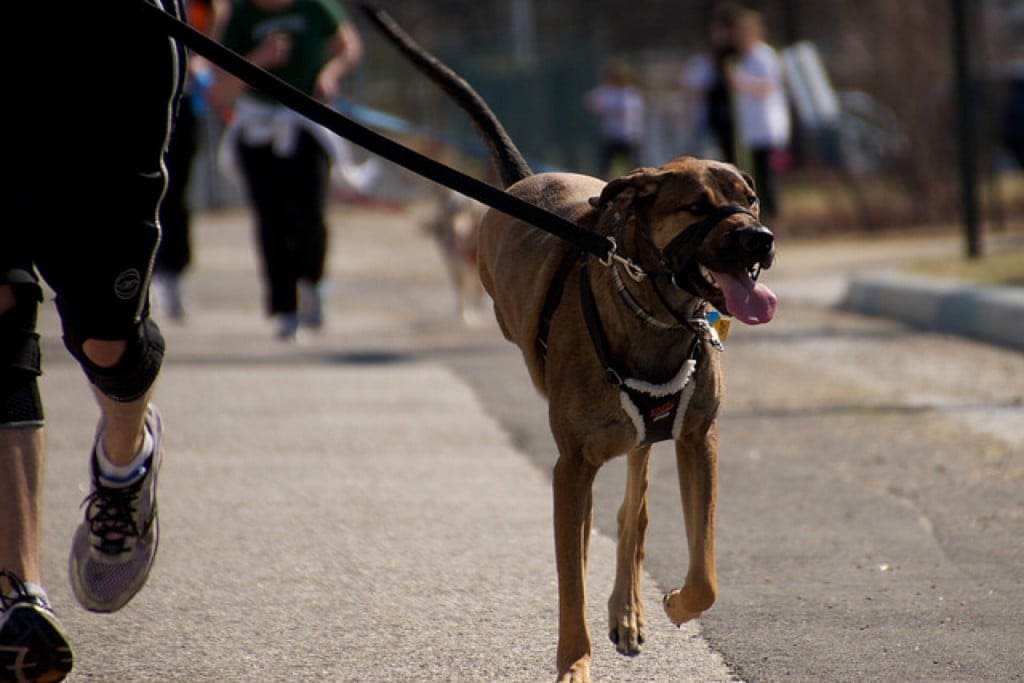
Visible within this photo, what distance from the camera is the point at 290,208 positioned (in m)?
9.26

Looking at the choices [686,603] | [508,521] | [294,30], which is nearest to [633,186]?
[686,603]

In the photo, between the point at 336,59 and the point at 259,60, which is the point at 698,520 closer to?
the point at 259,60

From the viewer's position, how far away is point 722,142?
44.8 ft

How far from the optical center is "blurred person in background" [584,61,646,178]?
2159 cm

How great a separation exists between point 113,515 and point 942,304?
6790mm

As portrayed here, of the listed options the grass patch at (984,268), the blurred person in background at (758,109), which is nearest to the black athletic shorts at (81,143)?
the grass patch at (984,268)

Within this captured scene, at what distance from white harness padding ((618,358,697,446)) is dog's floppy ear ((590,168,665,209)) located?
377mm

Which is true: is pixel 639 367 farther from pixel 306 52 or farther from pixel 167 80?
pixel 306 52

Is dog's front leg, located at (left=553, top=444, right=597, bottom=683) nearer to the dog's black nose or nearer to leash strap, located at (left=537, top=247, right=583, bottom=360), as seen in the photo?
leash strap, located at (left=537, top=247, right=583, bottom=360)

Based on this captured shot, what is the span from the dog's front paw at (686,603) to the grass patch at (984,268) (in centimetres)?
647

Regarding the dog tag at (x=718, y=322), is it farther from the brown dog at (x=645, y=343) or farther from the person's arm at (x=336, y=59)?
the person's arm at (x=336, y=59)

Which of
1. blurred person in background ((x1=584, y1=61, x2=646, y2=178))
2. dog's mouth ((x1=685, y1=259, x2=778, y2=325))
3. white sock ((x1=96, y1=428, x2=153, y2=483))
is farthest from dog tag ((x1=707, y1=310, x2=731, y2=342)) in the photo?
blurred person in background ((x1=584, y1=61, x2=646, y2=178))

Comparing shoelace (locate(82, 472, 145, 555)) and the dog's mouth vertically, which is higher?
the dog's mouth

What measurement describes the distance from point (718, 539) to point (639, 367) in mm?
1480
